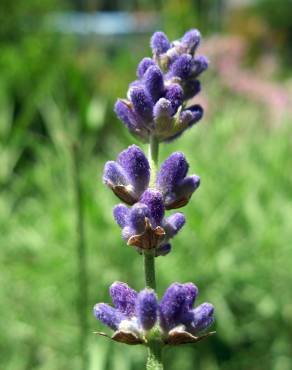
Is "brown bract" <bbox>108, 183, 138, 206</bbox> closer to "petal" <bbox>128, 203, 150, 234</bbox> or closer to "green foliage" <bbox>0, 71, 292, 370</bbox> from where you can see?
"petal" <bbox>128, 203, 150, 234</bbox>

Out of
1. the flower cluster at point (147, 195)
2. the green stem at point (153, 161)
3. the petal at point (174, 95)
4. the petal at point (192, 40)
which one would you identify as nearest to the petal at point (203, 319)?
the flower cluster at point (147, 195)

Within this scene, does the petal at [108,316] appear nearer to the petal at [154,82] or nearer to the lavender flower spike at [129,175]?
the lavender flower spike at [129,175]

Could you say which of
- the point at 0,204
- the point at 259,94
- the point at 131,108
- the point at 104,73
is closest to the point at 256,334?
the point at 0,204

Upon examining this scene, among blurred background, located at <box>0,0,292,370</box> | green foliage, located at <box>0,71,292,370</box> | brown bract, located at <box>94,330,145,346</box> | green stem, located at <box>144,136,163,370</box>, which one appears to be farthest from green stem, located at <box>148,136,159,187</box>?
green foliage, located at <box>0,71,292,370</box>

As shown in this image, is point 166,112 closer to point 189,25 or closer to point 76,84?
point 76,84

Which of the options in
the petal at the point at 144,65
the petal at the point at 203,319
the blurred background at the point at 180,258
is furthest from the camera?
the blurred background at the point at 180,258

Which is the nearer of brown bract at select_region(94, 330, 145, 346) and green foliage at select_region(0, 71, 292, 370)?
brown bract at select_region(94, 330, 145, 346)
